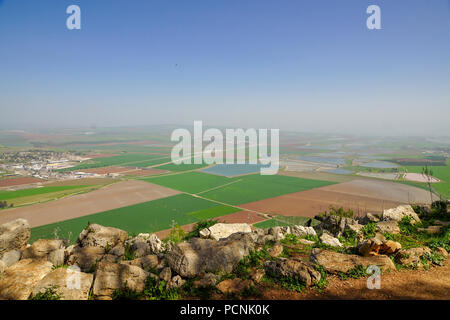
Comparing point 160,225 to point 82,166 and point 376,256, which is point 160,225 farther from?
point 82,166

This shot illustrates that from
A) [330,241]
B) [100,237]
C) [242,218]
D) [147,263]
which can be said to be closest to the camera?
[147,263]

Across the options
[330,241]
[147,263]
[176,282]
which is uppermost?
[176,282]

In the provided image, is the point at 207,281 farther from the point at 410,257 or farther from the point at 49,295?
the point at 410,257

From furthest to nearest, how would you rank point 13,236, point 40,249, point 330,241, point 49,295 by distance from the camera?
1. point 330,241
2. point 13,236
3. point 40,249
4. point 49,295

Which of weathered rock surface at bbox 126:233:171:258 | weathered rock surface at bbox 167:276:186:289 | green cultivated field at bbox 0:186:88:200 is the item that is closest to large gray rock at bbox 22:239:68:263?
weathered rock surface at bbox 126:233:171:258

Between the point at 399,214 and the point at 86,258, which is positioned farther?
the point at 399,214

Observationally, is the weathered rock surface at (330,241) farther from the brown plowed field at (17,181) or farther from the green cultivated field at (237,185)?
the brown plowed field at (17,181)

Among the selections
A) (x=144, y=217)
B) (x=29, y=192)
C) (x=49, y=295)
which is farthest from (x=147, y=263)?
(x=29, y=192)
